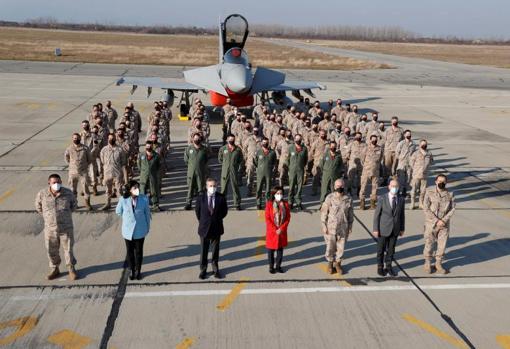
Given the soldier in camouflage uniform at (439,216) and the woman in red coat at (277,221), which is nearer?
the woman in red coat at (277,221)

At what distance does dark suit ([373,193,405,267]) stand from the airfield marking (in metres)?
4.94

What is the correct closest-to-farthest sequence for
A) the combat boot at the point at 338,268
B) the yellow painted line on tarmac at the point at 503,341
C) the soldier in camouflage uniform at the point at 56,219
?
the yellow painted line on tarmac at the point at 503,341, the soldier in camouflage uniform at the point at 56,219, the combat boot at the point at 338,268

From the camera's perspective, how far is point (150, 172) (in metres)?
9.19

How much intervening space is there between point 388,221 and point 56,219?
4.91m

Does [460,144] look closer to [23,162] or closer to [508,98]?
[23,162]

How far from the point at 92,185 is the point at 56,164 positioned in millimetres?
2772

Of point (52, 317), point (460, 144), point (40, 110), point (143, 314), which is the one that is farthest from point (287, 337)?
point (40, 110)

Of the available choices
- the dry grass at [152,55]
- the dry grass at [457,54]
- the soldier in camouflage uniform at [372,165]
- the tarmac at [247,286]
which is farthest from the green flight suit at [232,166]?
the dry grass at [457,54]

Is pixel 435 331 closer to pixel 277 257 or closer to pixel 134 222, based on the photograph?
pixel 277 257

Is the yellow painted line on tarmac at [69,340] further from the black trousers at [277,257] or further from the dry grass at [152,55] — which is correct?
the dry grass at [152,55]

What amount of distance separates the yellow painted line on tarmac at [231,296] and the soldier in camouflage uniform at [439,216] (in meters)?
2.99

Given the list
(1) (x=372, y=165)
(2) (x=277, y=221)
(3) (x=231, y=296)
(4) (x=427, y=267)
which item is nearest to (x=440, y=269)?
(4) (x=427, y=267)

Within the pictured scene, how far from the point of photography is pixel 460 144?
1686cm

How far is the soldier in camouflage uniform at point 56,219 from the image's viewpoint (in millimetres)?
6551
